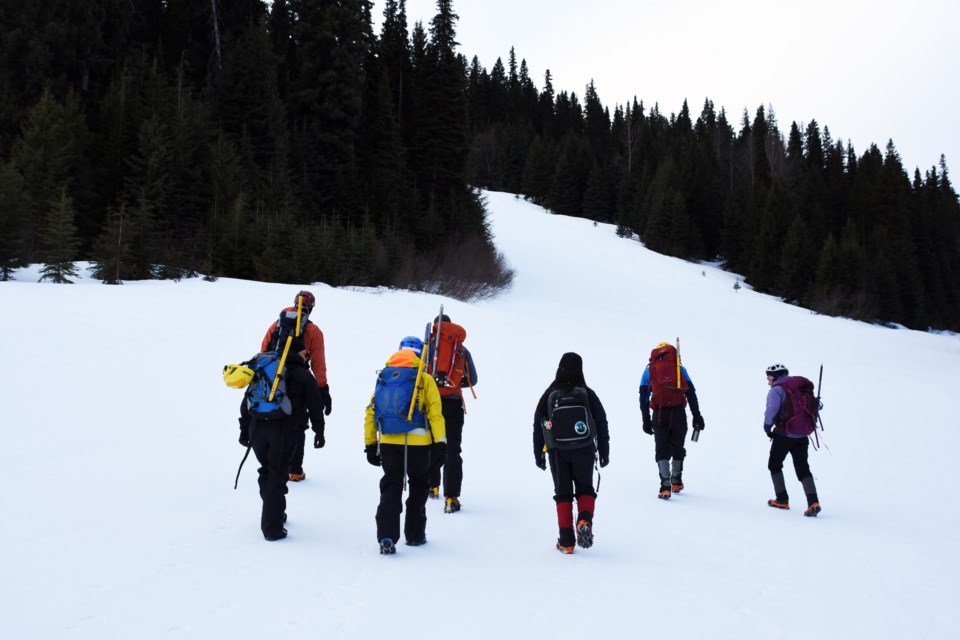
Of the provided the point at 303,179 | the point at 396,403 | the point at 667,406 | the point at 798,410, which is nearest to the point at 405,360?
the point at 396,403

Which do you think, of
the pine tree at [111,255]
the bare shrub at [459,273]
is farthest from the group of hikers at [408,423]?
the bare shrub at [459,273]

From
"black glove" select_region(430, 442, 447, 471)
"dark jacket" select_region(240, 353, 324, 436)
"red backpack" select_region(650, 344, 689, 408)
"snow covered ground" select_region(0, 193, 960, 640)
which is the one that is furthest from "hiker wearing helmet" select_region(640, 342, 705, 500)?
"dark jacket" select_region(240, 353, 324, 436)

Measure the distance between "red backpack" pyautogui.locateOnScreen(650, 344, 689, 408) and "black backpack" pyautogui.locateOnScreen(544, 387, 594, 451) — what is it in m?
2.86

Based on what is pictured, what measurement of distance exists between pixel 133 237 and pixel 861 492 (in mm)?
18036

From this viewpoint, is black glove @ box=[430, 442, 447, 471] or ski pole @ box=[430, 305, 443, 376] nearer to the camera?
black glove @ box=[430, 442, 447, 471]

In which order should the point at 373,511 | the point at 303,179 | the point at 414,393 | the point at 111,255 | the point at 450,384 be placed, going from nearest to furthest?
the point at 414,393, the point at 373,511, the point at 450,384, the point at 111,255, the point at 303,179

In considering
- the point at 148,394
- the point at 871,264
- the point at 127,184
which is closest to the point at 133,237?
the point at 127,184

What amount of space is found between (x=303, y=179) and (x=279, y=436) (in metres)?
27.9

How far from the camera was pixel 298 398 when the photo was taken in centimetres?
544

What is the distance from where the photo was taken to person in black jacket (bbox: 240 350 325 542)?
5.34 m

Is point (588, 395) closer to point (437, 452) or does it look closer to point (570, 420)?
point (570, 420)

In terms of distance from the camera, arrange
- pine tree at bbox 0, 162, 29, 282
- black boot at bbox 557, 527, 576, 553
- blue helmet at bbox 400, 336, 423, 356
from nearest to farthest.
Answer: blue helmet at bbox 400, 336, 423, 356 < black boot at bbox 557, 527, 576, 553 < pine tree at bbox 0, 162, 29, 282

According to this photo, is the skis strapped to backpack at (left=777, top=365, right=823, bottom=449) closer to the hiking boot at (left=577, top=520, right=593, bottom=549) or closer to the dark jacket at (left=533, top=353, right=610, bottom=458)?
the dark jacket at (left=533, top=353, right=610, bottom=458)

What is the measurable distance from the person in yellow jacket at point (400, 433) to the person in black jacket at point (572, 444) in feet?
3.51
